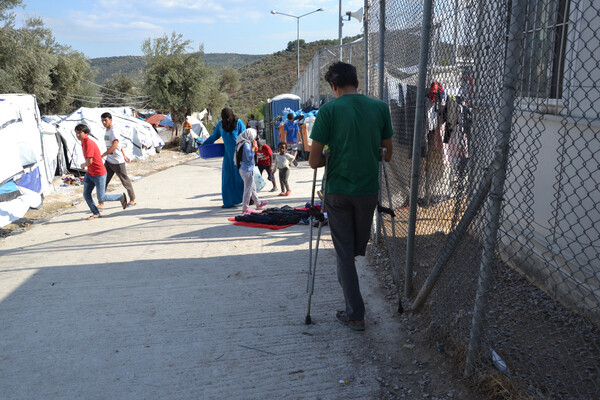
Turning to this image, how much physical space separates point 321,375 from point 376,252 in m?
2.77

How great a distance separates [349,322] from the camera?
3.86m

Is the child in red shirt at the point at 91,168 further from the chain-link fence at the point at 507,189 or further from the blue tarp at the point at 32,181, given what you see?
the chain-link fence at the point at 507,189

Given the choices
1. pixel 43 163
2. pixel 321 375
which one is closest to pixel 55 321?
pixel 321 375

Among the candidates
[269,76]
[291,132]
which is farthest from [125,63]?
[291,132]

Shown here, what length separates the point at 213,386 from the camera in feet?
10.3

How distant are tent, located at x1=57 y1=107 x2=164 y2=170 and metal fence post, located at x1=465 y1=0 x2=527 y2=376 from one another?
14.5 m

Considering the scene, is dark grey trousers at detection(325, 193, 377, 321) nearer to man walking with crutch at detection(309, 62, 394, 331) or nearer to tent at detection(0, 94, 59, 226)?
man walking with crutch at detection(309, 62, 394, 331)

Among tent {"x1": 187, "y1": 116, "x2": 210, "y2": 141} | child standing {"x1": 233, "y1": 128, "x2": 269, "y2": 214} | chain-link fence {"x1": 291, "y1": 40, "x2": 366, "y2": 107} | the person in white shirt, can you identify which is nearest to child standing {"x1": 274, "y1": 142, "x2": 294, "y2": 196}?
child standing {"x1": 233, "y1": 128, "x2": 269, "y2": 214}

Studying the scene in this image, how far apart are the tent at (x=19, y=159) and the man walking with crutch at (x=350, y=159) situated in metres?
6.70

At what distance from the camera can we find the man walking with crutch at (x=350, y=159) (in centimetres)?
349

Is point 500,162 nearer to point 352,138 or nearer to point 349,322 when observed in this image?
point 352,138

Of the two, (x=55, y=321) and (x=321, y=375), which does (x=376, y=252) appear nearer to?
(x=321, y=375)

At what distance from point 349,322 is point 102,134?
15.4 metres

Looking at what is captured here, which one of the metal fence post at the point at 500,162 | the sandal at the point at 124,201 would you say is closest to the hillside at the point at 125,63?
the sandal at the point at 124,201
